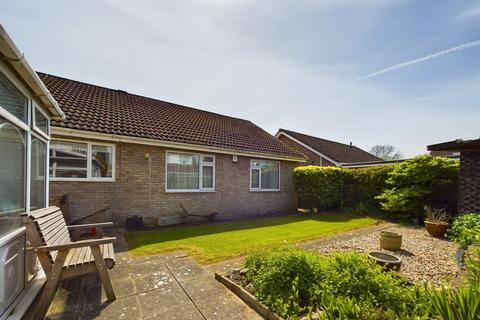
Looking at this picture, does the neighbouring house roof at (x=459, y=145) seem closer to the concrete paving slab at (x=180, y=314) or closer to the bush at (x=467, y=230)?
the bush at (x=467, y=230)

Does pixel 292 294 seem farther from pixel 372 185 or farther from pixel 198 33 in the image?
pixel 372 185

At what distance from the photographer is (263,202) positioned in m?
11.8

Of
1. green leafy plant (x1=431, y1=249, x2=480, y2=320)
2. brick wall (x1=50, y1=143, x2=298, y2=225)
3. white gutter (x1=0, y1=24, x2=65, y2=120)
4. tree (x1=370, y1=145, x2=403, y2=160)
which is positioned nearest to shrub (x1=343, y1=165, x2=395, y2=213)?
brick wall (x1=50, y1=143, x2=298, y2=225)

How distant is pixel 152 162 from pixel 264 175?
5824 millimetres

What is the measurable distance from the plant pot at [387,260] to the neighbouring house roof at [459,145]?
560cm

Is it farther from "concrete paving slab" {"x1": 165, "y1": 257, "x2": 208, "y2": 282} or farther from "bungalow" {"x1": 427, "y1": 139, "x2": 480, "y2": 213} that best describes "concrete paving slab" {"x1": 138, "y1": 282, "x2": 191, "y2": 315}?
"bungalow" {"x1": 427, "y1": 139, "x2": 480, "y2": 213}

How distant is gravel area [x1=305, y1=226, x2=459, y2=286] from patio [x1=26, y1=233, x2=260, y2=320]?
321 cm

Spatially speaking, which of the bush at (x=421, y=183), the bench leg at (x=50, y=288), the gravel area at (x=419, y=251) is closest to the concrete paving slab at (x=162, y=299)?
the bench leg at (x=50, y=288)

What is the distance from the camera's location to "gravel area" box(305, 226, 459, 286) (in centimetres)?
442

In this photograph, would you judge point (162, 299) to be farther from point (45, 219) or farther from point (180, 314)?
point (45, 219)

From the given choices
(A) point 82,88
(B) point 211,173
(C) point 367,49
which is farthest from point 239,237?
(A) point 82,88

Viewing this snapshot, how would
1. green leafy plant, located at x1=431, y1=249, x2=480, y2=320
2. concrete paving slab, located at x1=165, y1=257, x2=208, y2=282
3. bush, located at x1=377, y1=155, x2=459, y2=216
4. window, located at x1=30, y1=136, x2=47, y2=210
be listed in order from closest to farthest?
1. green leafy plant, located at x1=431, y1=249, x2=480, y2=320
2. window, located at x1=30, y1=136, x2=47, y2=210
3. concrete paving slab, located at x1=165, y1=257, x2=208, y2=282
4. bush, located at x1=377, y1=155, x2=459, y2=216

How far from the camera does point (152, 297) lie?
11.4 feet

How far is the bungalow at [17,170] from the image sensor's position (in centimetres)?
278
